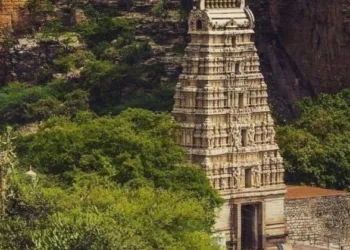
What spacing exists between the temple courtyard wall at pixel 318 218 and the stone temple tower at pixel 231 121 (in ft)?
6.53

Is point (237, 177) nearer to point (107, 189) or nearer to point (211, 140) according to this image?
point (211, 140)

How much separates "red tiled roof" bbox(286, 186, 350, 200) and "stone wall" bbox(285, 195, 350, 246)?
11.2 inches

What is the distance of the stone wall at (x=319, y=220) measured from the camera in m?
84.1

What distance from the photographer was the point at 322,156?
9019 centimetres

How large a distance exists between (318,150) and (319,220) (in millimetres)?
6158

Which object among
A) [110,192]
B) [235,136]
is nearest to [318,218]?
[235,136]

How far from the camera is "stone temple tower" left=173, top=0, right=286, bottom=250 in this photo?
8062 centimetres

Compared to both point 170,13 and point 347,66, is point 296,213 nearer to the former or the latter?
point 347,66

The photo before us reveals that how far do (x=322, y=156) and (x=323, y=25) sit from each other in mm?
17764

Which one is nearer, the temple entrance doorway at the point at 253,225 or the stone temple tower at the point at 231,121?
the stone temple tower at the point at 231,121

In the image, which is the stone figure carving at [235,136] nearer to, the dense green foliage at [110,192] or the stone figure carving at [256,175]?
the stone figure carving at [256,175]

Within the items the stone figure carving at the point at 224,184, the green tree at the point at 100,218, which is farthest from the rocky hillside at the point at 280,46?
the green tree at the point at 100,218

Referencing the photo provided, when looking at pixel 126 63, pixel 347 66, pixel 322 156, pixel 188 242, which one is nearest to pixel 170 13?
pixel 126 63

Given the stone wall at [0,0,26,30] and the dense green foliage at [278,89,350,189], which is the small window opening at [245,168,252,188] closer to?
the dense green foliage at [278,89,350,189]
